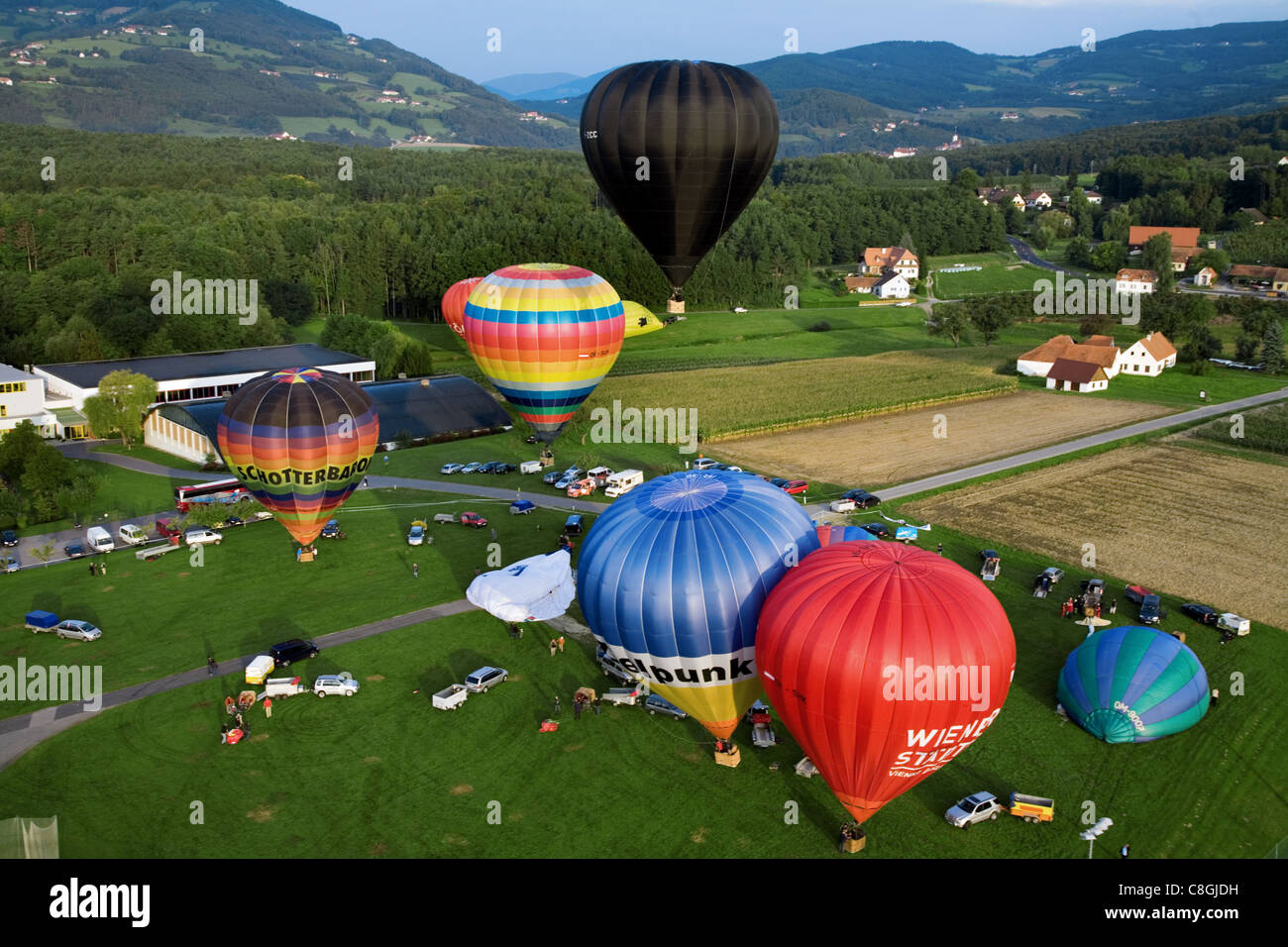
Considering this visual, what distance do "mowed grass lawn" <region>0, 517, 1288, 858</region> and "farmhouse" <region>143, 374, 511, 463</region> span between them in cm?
2551

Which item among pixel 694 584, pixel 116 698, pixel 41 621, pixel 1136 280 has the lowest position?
pixel 116 698

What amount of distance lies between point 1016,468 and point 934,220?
3594 inches

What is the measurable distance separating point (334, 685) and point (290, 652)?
2.40m

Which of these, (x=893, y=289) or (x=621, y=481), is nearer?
(x=621, y=481)

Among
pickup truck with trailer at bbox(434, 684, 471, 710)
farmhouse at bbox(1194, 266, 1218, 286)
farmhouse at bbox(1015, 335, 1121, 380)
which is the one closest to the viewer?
pickup truck with trailer at bbox(434, 684, 471, 710)

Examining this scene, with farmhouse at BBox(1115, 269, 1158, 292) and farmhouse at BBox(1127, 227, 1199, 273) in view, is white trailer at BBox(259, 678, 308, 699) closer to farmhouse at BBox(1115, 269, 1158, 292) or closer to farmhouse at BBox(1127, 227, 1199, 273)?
farmhouse at BBox(1115, 269, 1158, 292)

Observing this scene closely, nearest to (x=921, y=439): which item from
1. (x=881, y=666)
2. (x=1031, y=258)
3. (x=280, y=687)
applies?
(x=280, y=687)

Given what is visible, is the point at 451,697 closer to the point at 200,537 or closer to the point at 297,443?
the point at 297,443

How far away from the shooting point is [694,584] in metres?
23.0

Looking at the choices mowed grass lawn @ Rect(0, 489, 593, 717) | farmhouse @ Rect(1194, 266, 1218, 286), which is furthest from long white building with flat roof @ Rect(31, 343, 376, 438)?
farmhouse @ Rect(1194, 266, 1218, 286)

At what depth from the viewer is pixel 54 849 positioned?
20281 mm

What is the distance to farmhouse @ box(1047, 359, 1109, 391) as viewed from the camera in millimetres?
68188

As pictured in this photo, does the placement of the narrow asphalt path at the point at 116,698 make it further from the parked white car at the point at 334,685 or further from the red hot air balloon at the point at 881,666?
the red hot air balloon at the point at 881,666
